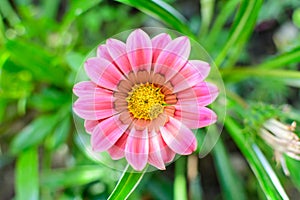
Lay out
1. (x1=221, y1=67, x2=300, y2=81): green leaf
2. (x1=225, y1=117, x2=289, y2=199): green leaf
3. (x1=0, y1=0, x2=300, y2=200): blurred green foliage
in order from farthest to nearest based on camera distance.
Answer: (x1=221, y1=67, x2=300, y2=81): green leaf → (x1=0, y1=0, x2=300, y2=200): blurred green foliage → (x1=225, y1=117, x2=289, y2=199): green leaf

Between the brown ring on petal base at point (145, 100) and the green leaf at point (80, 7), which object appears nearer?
the brown ring on petal base at point (145, 100)

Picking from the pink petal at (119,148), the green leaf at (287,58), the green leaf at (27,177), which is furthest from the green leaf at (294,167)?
the green leaf at (27,177)

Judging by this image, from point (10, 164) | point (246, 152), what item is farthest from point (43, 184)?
point (246, 152)

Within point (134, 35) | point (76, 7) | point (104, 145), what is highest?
point (76, 7)

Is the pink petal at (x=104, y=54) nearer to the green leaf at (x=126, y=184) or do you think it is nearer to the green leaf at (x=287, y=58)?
the green leaf at (x=126, y=184)

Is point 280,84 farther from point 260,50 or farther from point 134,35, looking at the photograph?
point 134,35

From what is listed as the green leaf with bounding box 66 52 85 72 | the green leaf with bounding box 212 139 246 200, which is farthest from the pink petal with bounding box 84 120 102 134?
the green leaf with bounding box 212 139 246 200

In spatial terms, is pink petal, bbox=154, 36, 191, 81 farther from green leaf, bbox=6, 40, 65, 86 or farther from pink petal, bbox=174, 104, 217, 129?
green leaf, bbox=6, 40, 65, 86
